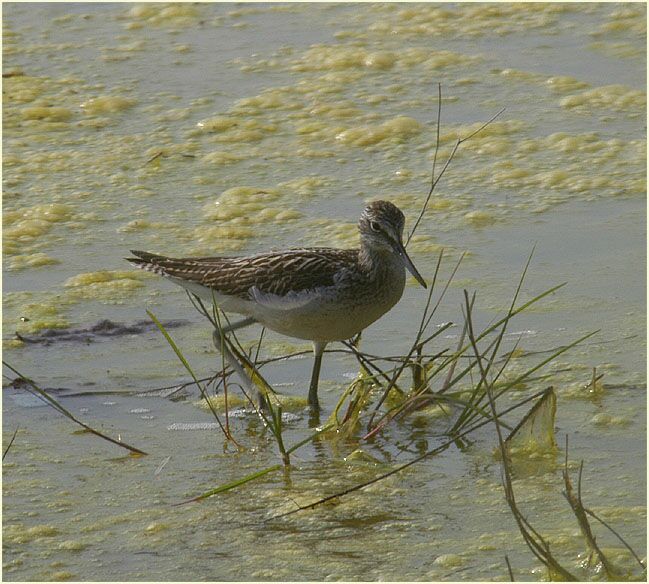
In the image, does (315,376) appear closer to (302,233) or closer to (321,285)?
(321,285)

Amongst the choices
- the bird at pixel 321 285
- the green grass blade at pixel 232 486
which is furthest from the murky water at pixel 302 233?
the bird at pixel 321 285

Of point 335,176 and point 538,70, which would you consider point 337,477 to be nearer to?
point 335,176

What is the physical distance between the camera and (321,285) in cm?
528

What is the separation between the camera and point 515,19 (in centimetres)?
953

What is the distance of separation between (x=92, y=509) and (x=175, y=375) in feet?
3.95

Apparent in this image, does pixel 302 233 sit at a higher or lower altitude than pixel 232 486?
lower

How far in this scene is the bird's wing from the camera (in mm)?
5293

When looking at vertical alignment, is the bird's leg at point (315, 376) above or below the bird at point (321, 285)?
below

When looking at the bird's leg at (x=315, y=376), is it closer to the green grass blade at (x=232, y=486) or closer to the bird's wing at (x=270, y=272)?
the bird's wing at (x=270, y=272)

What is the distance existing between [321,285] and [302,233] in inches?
64.7

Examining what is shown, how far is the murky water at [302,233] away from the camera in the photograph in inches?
174

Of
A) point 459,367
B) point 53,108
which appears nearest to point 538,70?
point 53,108

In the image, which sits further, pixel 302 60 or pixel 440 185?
pixel 302 60

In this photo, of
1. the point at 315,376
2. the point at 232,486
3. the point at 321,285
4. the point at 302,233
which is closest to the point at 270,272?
the point at 321,285
